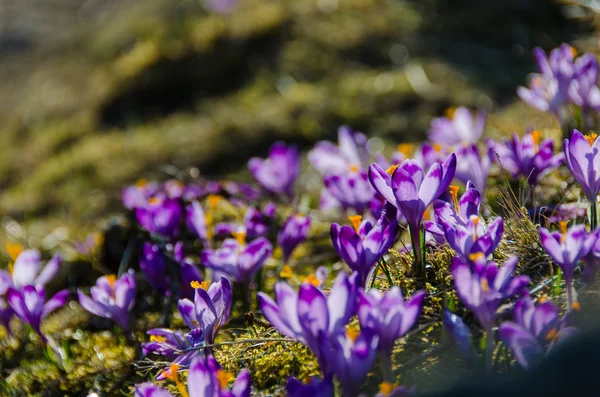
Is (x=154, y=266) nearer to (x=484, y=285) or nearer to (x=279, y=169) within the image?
(x=279, y=169)

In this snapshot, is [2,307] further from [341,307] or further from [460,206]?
[460,206]

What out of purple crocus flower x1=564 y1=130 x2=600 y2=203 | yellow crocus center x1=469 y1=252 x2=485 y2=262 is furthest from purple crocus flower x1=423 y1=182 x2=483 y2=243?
purple crocus flower x1=564 y1=130 x2=600 y2=203

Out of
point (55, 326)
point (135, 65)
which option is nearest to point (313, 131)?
point (135, 65)

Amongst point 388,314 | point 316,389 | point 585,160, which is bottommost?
point 316,389

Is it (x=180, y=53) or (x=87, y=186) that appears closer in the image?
(x=87, y=186)

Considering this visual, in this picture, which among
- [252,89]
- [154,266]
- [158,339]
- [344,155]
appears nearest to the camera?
[158,339]

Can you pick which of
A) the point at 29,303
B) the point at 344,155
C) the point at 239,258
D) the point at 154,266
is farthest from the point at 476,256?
the point at 29,303
